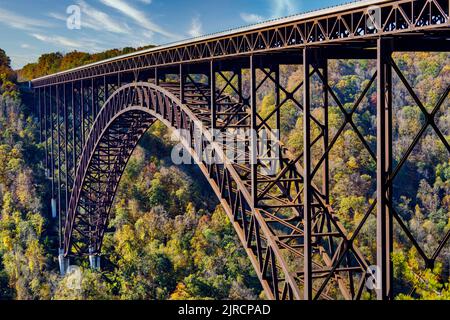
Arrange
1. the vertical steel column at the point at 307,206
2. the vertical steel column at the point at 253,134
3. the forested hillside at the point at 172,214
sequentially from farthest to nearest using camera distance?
the forested hillside at the point at 172,214 < the vertical steel column at the point at 253,134 < the vertical steel column at the point at 307,206

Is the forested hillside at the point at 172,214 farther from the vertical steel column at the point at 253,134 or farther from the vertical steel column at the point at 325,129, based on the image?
the vertical steel column at the point at 253,134

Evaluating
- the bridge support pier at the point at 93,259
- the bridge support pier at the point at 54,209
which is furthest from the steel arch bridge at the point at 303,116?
the bridge support pier at the point at 54,209

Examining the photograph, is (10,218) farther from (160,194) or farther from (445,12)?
(445,12)

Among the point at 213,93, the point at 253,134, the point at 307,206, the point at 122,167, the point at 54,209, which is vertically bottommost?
the point at 54,209

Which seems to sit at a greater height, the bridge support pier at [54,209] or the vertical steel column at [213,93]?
the vertical steel column at [213,93]

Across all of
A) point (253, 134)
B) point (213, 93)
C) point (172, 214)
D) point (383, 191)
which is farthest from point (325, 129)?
point (172, 214)

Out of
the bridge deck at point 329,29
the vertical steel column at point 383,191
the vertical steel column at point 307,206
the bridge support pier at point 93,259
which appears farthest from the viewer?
the bridge support pier at point 93,259

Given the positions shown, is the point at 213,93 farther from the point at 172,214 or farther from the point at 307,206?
the point at 172,214
